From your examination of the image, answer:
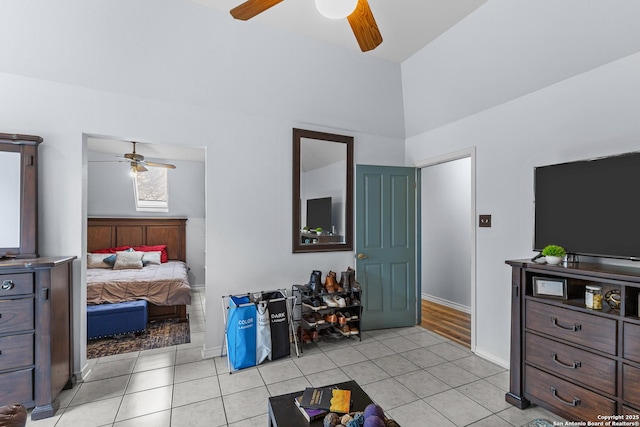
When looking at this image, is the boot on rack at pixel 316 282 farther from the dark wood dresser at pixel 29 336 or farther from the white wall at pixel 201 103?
the dark wood dresser at pixel 29 336

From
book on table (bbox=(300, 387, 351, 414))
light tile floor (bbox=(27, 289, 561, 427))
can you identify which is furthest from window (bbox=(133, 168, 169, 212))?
book on table (bbox=(300, 387, 351, 414))

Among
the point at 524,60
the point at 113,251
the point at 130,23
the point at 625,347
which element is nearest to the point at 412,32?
the point at 524,60

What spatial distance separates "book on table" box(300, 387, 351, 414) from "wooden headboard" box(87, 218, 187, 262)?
5.03 metres

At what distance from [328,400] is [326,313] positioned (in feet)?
6.17

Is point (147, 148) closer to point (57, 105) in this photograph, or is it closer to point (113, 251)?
point (113, 251)

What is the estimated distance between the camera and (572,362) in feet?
6.34

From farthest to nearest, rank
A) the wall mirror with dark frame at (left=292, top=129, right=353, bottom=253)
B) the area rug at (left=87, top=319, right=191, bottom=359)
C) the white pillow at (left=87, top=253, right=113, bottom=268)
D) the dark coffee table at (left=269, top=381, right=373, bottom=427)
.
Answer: the white pillow at (left=87, top=253, right=113, bottom=268) → the wall mirror with dark frame at (left=292, top=129, right=353, bottom=253) → the area rug at (left=87, top=319, right=191, bottom=359) → the dark coffee table at (left=269, top=381, right=373, bottom=427)

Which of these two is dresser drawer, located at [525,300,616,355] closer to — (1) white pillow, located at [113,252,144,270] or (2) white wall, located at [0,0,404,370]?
(2) white wall, located at [0,0,404,370]

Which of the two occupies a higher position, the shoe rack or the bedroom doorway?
the bedroom doorway

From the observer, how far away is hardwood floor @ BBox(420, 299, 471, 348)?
3599mm

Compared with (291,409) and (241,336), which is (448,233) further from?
(291,409)

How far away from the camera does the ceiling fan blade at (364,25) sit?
64.0 inches

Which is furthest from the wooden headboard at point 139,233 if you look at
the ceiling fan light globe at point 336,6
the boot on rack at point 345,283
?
the ceiling fan light globe at point 336,6

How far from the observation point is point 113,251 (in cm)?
528
